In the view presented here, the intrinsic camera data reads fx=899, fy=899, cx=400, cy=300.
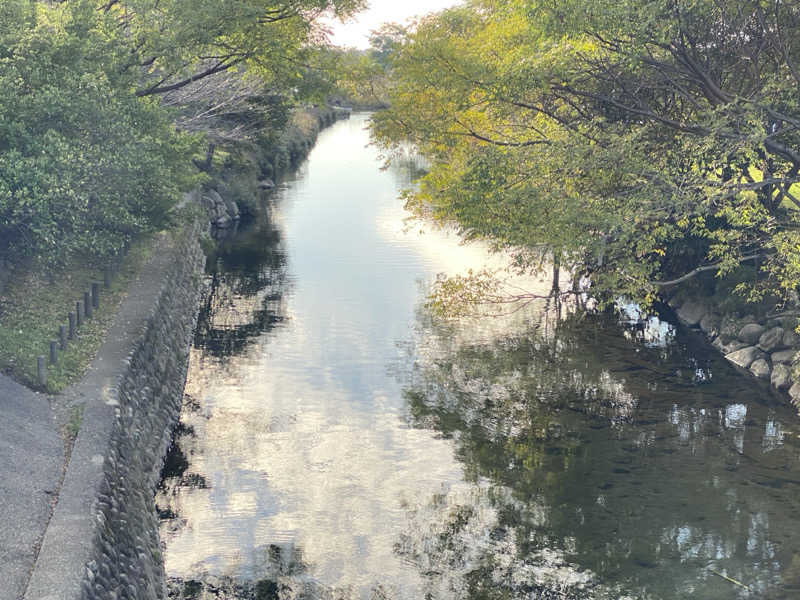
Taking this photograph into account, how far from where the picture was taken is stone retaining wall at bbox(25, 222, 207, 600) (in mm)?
12266

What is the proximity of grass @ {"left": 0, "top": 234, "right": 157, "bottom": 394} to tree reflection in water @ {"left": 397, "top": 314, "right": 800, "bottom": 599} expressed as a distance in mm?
8262

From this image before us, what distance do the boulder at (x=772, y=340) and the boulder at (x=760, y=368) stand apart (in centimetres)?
62

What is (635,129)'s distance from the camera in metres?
26.2

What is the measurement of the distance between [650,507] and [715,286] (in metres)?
17.0

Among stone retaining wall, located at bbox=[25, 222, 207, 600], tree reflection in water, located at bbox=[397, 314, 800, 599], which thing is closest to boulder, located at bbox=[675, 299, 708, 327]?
tree reflection in water, located at bbox=[397, 314, 800, 599]

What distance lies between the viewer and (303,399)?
1015 inches

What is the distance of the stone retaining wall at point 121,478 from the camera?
1227 centimetres

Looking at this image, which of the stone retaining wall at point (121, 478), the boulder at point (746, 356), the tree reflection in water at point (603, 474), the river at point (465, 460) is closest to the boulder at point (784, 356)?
the boulder at point (746, 356)

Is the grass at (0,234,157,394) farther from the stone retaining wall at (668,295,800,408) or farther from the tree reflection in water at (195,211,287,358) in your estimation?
the stone retaining wall at (668,295,800,408)

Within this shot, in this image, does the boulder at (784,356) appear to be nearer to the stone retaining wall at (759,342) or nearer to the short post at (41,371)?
the stone retaining wall at (759,342)

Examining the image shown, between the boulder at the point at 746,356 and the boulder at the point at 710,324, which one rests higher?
the boulder at the point at 710,324

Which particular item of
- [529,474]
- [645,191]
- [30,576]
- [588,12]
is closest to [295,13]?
[588,12]

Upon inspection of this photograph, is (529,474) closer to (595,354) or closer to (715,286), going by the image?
(595,354)

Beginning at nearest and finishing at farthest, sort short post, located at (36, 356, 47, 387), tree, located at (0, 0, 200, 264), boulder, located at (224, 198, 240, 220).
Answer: short post, located at (36, 356, 47, 387) < tree, located at (0, 0, 200, 264) < boulder, located at (224, 198, 240, 220)
